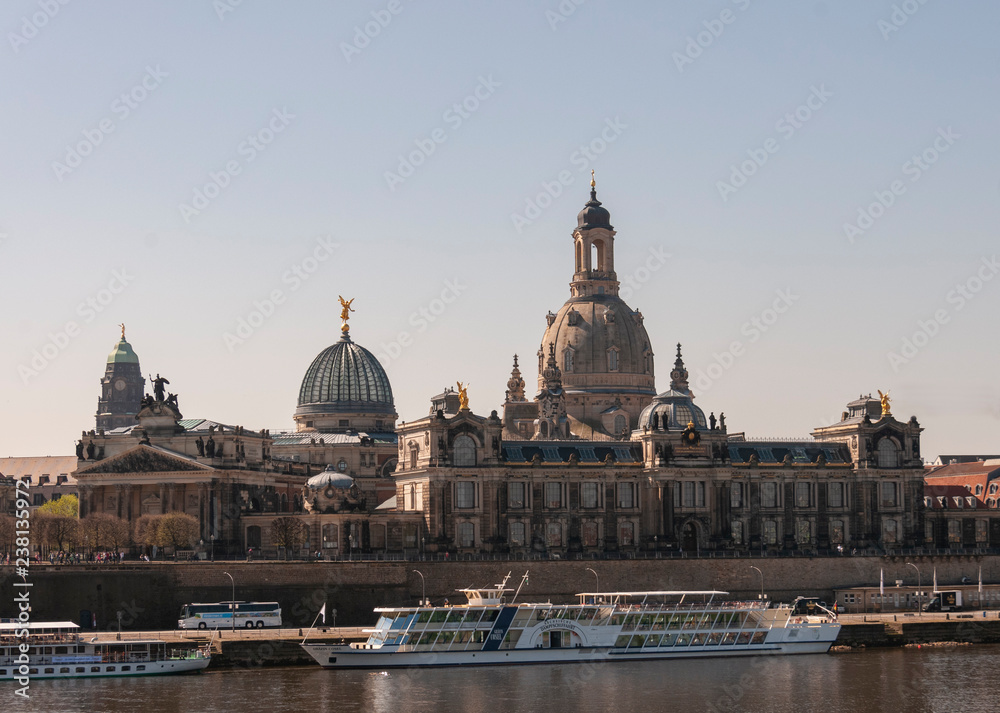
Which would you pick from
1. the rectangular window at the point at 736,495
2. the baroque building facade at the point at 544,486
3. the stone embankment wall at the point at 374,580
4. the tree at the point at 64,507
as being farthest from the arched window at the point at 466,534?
the tree at the point at 64,507

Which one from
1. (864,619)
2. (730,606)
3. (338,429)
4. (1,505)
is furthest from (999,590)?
(1,505)

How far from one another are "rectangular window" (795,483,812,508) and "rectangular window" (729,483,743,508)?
550cm

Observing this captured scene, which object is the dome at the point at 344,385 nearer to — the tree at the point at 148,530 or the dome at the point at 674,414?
the dome at the point at 674,414

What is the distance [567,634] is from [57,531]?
52.5 m

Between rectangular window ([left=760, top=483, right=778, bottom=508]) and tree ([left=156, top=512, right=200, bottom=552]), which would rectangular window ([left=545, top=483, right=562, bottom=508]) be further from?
tree ([left=156, top=512, right=200, bottom=552])

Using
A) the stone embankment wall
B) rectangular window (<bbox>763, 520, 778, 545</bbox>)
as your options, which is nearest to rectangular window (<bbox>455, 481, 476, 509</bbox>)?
the stone embankment wall

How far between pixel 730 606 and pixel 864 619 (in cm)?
1466

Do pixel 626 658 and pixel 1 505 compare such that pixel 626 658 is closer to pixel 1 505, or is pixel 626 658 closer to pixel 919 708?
pixel 919 708

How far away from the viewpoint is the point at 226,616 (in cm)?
12656

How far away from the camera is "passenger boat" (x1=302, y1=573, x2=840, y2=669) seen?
11319 cm

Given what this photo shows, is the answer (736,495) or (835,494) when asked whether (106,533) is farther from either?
(835,494)

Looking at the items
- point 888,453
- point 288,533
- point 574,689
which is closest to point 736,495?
point 888,453

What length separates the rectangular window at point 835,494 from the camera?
164 metres

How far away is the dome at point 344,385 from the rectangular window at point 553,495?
39334 millimetres
